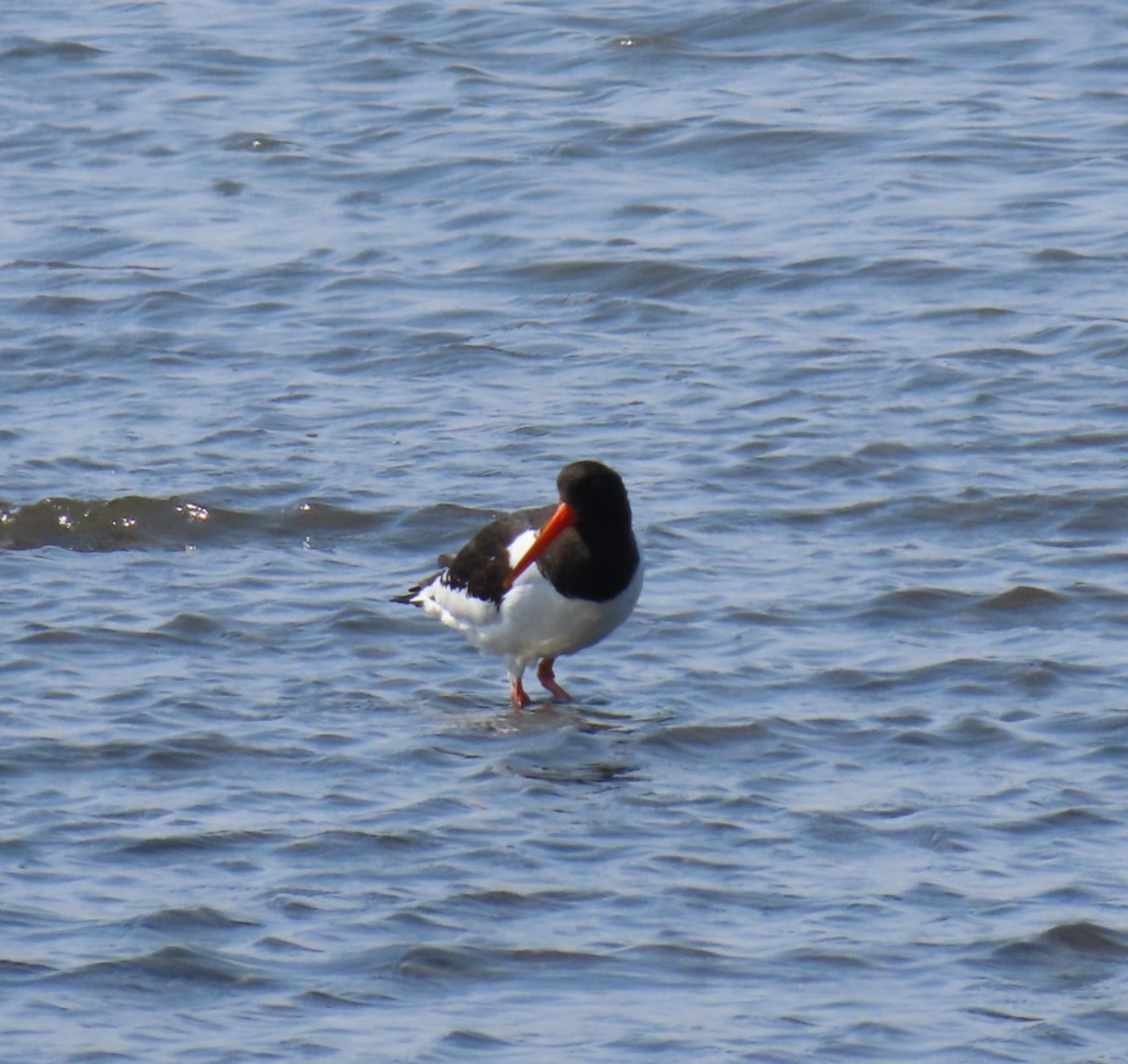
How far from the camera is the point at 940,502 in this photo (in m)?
9.70

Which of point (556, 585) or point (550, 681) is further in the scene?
point (550, 681)

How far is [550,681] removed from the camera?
8359 mm

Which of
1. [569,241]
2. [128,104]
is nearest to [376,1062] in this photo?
[569,241]

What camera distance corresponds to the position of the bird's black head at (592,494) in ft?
27.0

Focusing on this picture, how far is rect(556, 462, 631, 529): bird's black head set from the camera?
8234 mm

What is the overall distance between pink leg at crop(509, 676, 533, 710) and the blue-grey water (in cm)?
6

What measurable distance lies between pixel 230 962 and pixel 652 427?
516 centimetres

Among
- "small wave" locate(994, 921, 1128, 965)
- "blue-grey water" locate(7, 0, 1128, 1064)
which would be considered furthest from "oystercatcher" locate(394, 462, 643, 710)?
"small wave" locate(994, 921, 1128, 965)

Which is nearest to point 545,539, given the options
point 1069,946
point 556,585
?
point 556,585

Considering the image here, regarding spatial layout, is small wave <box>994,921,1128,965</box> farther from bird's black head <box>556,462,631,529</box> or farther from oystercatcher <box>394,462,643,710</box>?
bird's black head <box>556,462,631,529</box>

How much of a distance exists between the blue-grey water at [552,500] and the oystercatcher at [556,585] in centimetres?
24

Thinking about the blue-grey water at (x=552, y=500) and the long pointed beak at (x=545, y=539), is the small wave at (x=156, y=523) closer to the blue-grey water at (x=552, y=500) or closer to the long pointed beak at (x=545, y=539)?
the blue-grey water at (x=552, y=500)

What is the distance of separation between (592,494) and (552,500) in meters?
1.78

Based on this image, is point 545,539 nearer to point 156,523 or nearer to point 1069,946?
point 156,523
